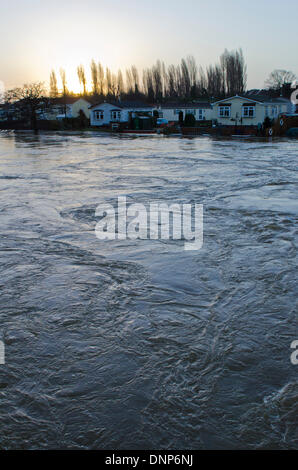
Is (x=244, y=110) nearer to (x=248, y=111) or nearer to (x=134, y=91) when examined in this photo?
(x=248, y=111)

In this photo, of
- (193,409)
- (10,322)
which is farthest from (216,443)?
(10,322)

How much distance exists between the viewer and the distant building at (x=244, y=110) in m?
44.2

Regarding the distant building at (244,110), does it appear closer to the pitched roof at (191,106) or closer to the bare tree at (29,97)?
the pitched roof at (191,106)

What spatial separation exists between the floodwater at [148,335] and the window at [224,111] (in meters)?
40.0

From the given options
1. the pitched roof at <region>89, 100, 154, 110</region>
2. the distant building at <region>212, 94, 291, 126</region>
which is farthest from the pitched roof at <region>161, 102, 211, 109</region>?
the distant building at <region>212, 94, 291, 126</region>

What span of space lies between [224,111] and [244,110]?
236cm

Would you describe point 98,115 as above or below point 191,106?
below

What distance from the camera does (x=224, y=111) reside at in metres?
46.3


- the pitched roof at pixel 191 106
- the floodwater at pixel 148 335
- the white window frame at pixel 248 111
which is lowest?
the floodwater at pixel 148 335

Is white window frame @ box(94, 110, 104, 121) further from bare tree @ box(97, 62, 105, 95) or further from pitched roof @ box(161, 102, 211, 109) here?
bare tree @ box(97, 62, 105, 95)

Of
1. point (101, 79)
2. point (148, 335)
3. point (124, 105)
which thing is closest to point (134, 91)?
point (101, 79)

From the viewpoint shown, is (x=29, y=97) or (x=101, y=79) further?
(x=101, y=79)

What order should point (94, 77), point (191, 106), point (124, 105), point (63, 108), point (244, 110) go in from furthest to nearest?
point (94, 77) → point (63, 108) → point (124, 105) → point (191, 106) → point (244, 110)

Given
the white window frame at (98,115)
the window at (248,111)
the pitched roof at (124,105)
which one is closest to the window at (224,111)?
the window at (248,111)
